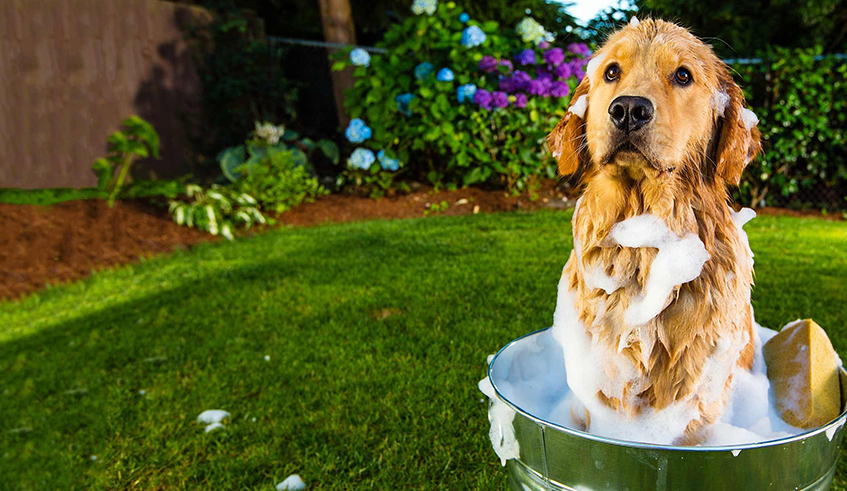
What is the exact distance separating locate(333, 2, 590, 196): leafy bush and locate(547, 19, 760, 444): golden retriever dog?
5.59m

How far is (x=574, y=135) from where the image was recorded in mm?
A: 1534

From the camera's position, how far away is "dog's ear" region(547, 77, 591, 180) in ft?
4.95

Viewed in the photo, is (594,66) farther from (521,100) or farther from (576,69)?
(576,69)

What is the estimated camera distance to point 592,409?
1.42 m

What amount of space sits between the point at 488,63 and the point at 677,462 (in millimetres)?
6446

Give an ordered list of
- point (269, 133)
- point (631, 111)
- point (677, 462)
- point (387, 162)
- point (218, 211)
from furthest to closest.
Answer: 1. point (269, 133)
2. point (387, 162)
3. point (218, 211)
4. point (631, 111)
5. point (677, 462)

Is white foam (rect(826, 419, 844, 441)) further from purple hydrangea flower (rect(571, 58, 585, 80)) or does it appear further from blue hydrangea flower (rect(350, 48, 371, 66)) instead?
blue hydrangea flower (rect(350, 48, 371, 66))

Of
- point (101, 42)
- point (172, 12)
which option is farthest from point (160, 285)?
point (172, 12)

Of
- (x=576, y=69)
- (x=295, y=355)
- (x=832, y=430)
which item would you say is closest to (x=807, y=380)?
(x=832, y=430)

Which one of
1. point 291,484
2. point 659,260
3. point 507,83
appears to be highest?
point 507,83

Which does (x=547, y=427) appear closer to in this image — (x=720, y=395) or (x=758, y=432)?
(x=720, y=395)

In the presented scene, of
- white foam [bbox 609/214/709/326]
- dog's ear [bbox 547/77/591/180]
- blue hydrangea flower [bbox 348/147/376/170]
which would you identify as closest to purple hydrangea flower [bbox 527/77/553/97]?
blue hydrangea flower [bbox 348/147/376/170]

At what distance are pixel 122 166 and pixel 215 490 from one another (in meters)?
5.67

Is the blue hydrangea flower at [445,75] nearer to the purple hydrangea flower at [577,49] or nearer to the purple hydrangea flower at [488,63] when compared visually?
the purple hydrangea flower at [488,63]
